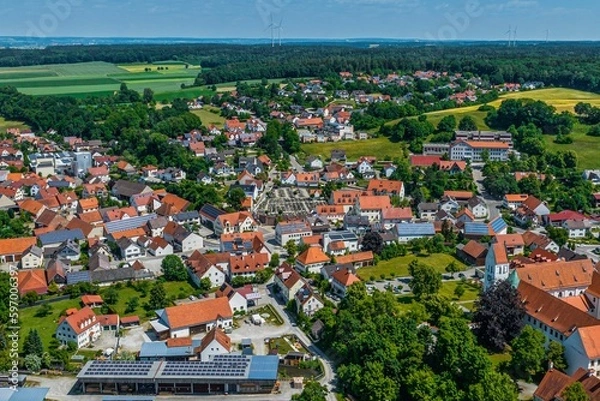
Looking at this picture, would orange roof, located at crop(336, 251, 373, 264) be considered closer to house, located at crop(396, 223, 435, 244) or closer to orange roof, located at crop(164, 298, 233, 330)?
house, located at crop(396, 223, 435, 244)

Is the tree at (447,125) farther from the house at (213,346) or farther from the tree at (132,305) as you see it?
the house at (213,346)

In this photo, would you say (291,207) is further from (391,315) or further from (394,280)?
(391,315)

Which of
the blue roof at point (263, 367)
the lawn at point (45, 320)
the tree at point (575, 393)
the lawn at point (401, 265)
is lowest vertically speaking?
the lawn at point (45, 320)

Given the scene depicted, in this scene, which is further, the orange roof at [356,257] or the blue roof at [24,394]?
the orange roof at [356,257]

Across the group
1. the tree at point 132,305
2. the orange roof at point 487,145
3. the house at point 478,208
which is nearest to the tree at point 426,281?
the tree at point 132,305

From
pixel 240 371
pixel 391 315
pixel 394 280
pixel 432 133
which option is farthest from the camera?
pixel 432 133

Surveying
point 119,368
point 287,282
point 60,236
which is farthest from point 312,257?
point 60,236

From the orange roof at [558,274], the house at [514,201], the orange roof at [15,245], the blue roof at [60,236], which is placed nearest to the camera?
the orange roof at [558,274]

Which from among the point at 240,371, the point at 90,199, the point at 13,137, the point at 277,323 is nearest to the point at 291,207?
the point at 90,199
